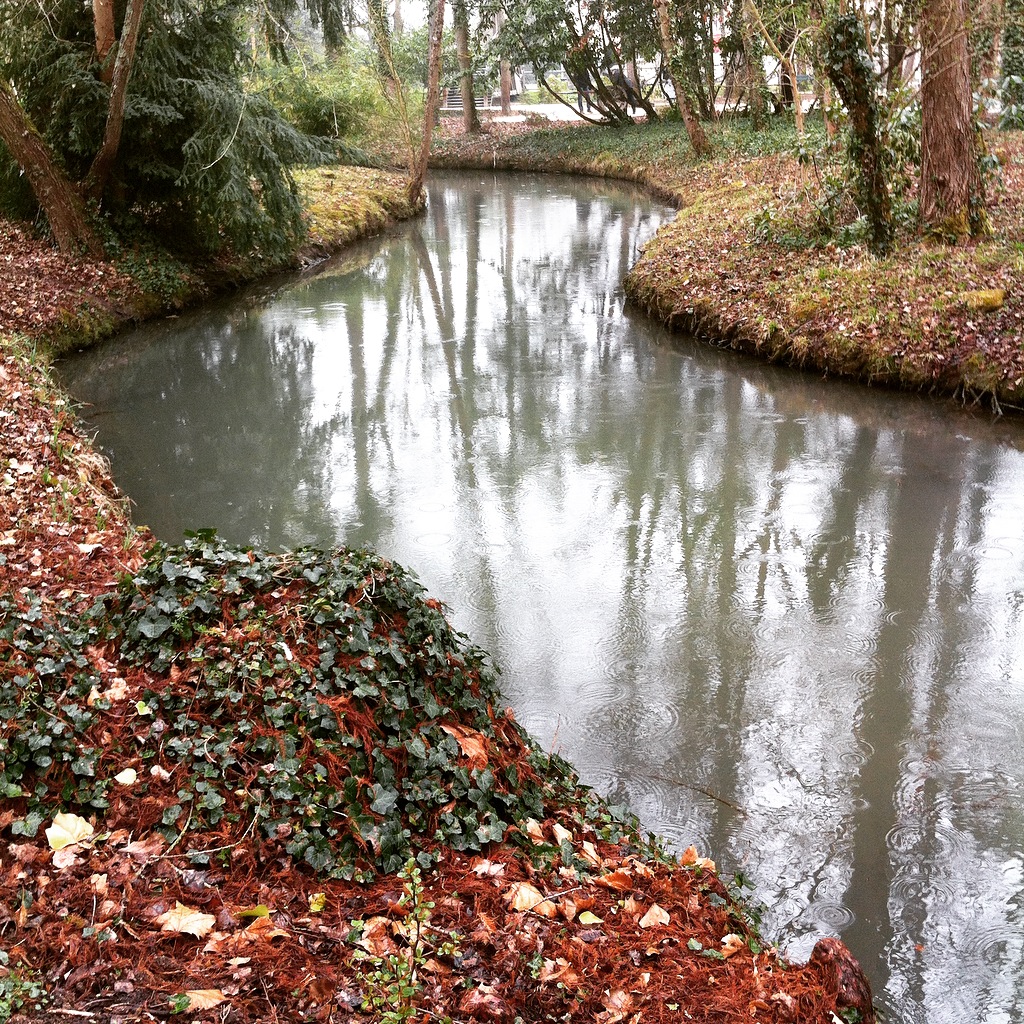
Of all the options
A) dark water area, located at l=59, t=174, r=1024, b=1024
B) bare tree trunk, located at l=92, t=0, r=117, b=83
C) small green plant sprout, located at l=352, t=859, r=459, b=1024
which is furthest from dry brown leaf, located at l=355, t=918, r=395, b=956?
bare tree trunk, located at l=92, t=0, r=117, b=83

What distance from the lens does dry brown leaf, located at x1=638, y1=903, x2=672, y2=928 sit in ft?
11.1

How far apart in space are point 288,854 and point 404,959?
0.64m

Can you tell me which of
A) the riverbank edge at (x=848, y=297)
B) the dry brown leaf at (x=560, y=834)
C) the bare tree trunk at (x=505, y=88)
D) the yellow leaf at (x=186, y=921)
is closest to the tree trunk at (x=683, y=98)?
the riverbank edge at (x=848, y=297)

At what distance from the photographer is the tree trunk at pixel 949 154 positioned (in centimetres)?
1210

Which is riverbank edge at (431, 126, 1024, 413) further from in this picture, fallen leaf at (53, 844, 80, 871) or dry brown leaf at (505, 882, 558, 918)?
fallen leaf at (53, 844, 80, 871)

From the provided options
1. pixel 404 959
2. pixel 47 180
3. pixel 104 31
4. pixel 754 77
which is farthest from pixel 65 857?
pixel 754 77

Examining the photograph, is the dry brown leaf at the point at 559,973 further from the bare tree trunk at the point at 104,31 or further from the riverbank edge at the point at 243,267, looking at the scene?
the bare tree trunk at the point at 104,31

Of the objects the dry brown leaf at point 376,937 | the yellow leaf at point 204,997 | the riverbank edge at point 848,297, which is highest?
the riverbank edge at point 848,297

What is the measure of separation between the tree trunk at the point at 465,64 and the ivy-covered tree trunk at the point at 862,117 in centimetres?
2398

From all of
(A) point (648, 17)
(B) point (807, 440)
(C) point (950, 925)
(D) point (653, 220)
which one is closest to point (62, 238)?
(B) point (807, 440)

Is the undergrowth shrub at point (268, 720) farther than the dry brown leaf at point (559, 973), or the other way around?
the undergrowth shrub at point (268, 720)

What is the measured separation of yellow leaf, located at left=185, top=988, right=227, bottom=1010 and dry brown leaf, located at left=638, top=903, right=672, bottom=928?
1399 mm

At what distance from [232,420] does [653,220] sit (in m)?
13.8

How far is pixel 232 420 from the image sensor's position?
10648 mm
